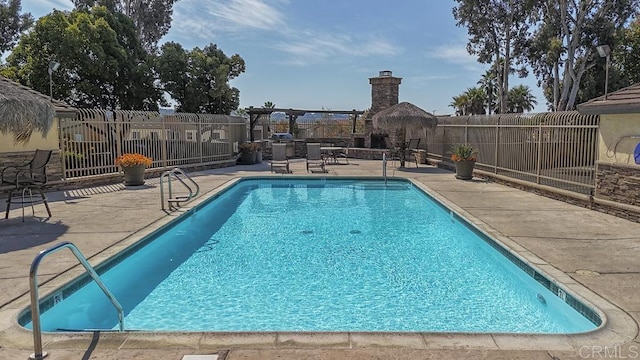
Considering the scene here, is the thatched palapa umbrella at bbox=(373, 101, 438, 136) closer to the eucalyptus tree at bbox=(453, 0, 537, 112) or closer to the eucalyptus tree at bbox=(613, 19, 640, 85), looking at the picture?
the eucalyptus tree at bbox=(453, 0, 537, 112)

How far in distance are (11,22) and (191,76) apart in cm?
1454

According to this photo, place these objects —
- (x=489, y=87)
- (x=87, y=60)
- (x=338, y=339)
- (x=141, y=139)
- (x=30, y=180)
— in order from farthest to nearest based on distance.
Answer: (x=489, y=87)
(x=87, y=60)
(x=141, y=139)
(x=30, y=180)
(x=338, y=339)

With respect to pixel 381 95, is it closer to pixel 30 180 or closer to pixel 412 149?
pixel 412 149

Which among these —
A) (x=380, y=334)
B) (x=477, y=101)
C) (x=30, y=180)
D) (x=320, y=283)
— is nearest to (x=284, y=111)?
(x=30, y=180)

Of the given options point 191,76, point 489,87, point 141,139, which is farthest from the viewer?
point 489,87

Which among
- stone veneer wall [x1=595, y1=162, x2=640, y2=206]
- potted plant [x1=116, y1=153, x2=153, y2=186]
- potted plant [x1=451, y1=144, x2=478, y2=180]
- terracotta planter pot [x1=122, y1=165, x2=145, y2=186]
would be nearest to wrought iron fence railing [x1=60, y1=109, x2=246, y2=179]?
potted plant [x1=116, y1=153, x2=153, y2=186]

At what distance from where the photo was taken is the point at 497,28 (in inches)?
1141

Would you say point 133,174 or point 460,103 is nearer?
point 133,174

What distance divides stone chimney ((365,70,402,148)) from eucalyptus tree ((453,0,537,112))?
32.3 ft

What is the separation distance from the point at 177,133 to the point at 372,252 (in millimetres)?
10765

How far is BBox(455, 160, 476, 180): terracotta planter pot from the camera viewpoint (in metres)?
13.4

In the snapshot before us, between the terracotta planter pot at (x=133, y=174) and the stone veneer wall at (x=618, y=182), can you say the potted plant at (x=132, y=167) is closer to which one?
the terracotta planter pot at (x=133, y=174)

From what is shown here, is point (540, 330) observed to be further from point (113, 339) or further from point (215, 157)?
point (215, 157)

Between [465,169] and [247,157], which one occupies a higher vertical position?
[247,157]
